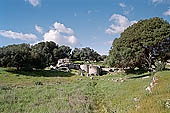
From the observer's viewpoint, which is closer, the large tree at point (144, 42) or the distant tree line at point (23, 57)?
the large tree at point (144, 42)

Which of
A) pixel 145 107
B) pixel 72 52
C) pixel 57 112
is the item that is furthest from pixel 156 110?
pixel 72 52

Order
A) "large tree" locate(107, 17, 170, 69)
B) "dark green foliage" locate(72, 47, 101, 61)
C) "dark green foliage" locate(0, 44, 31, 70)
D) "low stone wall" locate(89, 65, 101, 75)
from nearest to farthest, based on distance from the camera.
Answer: "large tree" locate(107, 17, 170, 69)
"dark green foliage" locate(0, 44, 31, 70)
"low stone wall" locate(89, 65, 101, 75)
"dark green foliage" locate(72, 47, 101, 61)

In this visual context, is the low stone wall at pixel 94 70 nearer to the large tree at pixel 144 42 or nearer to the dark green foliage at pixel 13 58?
the dark green foliage at pixel 13 58

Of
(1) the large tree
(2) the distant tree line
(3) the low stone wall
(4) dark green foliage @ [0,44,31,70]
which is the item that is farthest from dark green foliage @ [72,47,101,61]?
(1) the large tree

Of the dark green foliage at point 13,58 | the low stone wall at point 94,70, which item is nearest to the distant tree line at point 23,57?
the dark green foliage at point 13,58

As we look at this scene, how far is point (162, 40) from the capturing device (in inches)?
1389

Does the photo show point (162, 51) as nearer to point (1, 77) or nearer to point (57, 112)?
point (57, 112)

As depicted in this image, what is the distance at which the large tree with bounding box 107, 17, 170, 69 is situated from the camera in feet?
116

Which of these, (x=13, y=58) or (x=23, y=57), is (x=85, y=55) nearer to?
(x=23, y=57)

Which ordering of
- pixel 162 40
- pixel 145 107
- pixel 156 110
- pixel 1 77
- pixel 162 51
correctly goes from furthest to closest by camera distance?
pixel 1 77 < pixel 162 51 < pixel 162 40 < pixel 145 107 < pixel 156 110

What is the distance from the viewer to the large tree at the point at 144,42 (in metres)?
35.3

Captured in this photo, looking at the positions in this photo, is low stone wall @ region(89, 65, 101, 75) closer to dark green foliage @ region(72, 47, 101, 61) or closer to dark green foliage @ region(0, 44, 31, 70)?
dark green foliage @ region(0, 44, 31, 70)

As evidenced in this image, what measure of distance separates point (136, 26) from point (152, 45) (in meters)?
6.46

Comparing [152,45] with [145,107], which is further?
[152,45]
